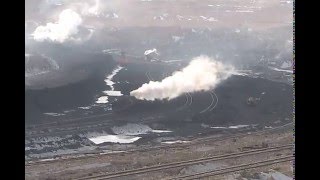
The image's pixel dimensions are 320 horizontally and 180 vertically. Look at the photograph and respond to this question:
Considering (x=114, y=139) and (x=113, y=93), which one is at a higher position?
(x=113, y=93)

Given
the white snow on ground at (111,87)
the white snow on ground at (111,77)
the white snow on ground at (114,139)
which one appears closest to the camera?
the white snow on ground at (114,139)

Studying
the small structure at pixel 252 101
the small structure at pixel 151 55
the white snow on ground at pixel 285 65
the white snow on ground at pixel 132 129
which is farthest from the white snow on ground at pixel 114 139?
the white snow on ground at pixel 285 65

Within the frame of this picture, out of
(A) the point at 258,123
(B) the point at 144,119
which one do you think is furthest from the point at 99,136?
(A) the point at 258,123

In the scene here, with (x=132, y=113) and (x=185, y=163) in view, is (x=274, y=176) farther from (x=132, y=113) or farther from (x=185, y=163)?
(x=132, y=113)

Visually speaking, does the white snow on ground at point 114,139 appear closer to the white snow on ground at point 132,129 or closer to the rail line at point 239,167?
the white snow on ground at point 132,129

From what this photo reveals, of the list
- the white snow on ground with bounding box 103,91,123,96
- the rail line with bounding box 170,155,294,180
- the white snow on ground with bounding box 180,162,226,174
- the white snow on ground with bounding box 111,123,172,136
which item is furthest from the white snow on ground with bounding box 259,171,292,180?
the white snow on ground with bounding box 103,91,123,96

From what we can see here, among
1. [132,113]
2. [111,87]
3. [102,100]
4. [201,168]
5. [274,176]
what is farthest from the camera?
[111,87]

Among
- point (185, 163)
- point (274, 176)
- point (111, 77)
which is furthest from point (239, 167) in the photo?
point (111, 77)

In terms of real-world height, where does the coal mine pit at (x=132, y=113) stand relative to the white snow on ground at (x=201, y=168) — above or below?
above

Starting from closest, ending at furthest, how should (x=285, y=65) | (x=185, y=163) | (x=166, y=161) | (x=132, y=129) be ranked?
(x=185, y=163) → (x=166, y=161) → (x=132, y=129) → (x=285, y=65)
